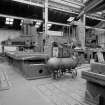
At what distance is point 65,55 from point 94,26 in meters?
12.9

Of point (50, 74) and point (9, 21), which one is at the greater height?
point (9, 21)

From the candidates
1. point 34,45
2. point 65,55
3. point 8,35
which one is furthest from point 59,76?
point 8,35

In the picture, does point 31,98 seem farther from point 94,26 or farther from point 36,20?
point 94,26

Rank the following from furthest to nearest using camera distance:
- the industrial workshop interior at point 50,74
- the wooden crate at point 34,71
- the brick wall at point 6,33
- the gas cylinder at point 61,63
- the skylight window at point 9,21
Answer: the brick wall at point 6,33, the skylight window at point 9,21, the wooden crate at point 34,71, the gas cylinder at point 61,63, the industrial workshop interior at point 50,74

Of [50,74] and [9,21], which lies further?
[9,21]

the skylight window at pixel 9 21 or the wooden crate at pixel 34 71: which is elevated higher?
the skylight window at pixel 9 21

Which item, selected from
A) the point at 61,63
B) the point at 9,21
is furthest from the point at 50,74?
the point at 9,21

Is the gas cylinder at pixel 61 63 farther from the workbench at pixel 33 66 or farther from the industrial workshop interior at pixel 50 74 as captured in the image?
the workbench at pixel 33 66

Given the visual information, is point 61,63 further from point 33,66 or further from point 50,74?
point 33,66

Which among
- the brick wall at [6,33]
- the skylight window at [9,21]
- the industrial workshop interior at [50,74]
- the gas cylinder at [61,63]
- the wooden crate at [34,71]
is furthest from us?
the brick wall at [6,33]

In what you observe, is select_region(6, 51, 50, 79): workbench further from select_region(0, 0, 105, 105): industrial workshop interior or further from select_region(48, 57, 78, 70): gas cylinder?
select_region(48, 57, 78, 70): gas cylinder

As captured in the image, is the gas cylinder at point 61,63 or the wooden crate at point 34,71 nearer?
the gas cylinder at point 61,63

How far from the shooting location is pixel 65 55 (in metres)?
3.36

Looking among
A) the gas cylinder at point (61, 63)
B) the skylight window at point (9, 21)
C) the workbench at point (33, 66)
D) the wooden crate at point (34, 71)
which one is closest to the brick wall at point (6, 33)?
the skylight window at point (9, 21)
